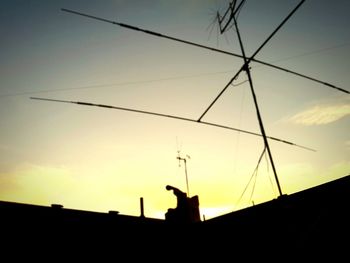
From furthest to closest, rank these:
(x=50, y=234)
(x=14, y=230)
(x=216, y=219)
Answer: (x=216, y=219)
(x=50, y=234)
(x=14, y=230)

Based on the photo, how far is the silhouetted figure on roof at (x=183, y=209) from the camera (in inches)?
374

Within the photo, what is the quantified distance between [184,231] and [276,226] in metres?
2.73

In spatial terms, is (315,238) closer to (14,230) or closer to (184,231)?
(184,231)

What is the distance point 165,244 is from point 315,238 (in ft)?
13.1

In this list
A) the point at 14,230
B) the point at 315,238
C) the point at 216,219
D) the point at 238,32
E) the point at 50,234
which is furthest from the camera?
the point at 238,32

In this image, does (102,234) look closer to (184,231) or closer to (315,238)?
(184,231)

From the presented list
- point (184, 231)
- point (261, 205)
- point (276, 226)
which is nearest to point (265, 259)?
point (276, 226)

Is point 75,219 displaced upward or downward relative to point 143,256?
upward

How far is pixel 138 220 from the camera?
6.73m

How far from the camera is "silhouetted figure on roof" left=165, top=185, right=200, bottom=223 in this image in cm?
949

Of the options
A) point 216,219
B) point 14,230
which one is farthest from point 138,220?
point 14,230

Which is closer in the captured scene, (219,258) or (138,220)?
(219,258)

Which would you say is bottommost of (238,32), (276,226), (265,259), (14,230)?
(265,259)

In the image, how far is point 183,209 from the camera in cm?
976
